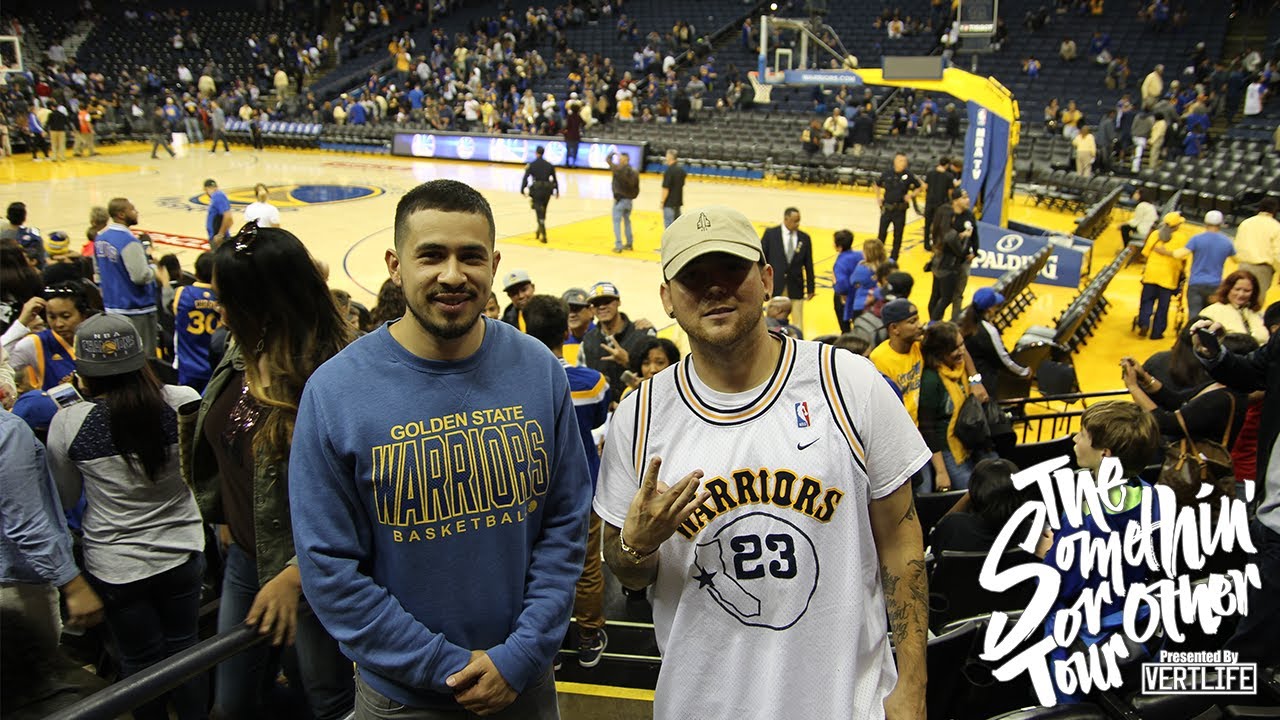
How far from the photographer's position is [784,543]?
2.03 metres

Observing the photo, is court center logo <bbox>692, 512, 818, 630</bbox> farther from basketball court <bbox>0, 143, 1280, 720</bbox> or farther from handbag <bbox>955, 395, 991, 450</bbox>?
handbag <bbox>955, 395, 991, 450</bbox>

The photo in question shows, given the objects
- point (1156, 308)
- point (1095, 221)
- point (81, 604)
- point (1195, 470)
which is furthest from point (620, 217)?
point (81, 604)

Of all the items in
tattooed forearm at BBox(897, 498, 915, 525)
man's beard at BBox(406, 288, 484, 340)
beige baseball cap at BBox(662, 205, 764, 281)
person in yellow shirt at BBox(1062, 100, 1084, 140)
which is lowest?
tattooed forearm at BBox(897, 498, 915, 525)

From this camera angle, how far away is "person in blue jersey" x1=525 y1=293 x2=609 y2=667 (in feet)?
13.9

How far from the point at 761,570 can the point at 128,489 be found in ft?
7.83

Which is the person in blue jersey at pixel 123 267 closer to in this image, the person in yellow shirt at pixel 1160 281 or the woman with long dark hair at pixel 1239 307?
the woman with long dark hair at pixel 1239 307

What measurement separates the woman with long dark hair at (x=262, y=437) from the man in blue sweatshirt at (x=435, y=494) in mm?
478

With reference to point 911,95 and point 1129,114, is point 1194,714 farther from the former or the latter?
point 911,95

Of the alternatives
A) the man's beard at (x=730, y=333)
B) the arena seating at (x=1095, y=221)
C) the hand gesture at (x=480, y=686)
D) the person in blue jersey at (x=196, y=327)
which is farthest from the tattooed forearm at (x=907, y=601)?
the arena seating at (x=1095, y=221)

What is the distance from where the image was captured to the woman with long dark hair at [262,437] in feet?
8.42

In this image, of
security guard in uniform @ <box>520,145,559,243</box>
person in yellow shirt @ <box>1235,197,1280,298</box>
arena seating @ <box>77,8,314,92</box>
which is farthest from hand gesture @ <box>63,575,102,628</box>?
arena seating @ <box>77,8,314,92</box>

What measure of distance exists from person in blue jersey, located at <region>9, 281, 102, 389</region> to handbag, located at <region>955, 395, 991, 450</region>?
541 cm

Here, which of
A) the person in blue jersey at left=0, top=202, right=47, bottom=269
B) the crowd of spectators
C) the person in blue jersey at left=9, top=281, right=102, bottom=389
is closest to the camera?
the person in blue jersey at left=9, top=281, right=102, bottom=389

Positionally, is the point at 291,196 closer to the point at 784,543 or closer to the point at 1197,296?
the point at 1197,296
